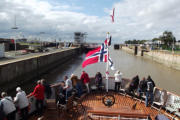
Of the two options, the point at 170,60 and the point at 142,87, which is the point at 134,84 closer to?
the point at 142,87

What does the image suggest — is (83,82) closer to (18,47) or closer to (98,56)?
(98,56)

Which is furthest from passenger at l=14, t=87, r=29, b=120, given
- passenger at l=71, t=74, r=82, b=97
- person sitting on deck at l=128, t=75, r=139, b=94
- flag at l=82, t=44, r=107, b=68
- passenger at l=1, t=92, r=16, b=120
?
person sitting on deck at l=128, t=75, r=139, b=94

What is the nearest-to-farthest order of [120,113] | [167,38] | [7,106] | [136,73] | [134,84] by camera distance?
[7,106]
[120,113]
[134,84]
[136,73]
[167,38]

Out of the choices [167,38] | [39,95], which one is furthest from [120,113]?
[167,38]

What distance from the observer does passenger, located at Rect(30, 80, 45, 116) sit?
18.9 ft

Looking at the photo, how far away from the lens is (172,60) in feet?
109

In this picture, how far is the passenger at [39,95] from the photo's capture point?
5.77m

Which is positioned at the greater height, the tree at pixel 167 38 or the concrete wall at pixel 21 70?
the tree at pixel 167 38

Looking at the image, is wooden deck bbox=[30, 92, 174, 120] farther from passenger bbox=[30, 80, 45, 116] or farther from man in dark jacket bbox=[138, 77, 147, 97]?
man in dark jacket bbox=[138, 77, 147, 97]

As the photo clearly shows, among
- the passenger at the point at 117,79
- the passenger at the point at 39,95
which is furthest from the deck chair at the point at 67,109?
the passenger at the point at 117,79

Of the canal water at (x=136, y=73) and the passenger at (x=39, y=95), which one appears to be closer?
the passenger at (x=39, y=95)

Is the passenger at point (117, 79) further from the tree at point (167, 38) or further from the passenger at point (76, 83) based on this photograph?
the tree at point (167, 38)

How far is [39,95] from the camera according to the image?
19.1 ft

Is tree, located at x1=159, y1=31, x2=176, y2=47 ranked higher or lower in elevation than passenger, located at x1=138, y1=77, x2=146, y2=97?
higher
